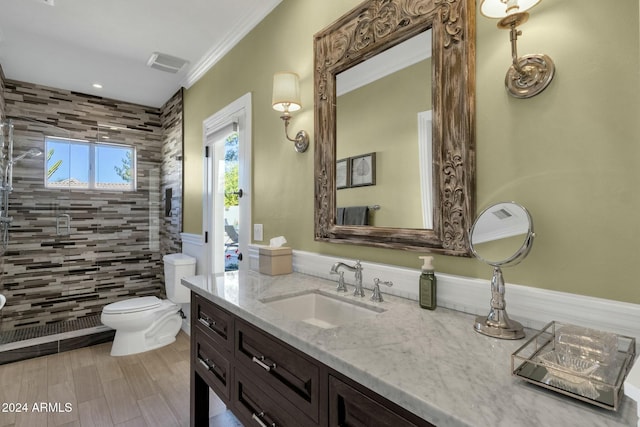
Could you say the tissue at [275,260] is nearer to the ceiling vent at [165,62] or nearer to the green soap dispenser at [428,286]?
the green soap dispenser at [428,286]

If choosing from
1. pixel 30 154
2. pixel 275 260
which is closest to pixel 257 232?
pixel 275 260

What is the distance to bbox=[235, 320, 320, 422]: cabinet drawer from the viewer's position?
2.81 ft

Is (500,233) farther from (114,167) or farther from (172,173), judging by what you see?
(114,167)

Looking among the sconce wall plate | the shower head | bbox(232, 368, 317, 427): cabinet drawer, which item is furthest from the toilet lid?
the sconce wall plate

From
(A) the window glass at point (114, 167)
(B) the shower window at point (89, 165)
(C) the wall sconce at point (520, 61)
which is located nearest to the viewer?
(C) the wall sconce at point (520, 61)

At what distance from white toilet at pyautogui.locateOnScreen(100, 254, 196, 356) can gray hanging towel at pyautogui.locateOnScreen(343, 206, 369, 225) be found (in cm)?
215

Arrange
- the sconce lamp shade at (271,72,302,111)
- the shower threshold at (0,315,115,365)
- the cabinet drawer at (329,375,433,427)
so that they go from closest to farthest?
the cabinet drawer at (329,375,433,427)
the sconce lamp shade at (271,72,302,111)
the shower threshold at (0,315,115,365)

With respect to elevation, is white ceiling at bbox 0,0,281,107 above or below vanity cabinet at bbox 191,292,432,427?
above

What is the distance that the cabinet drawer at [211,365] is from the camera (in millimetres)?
1305

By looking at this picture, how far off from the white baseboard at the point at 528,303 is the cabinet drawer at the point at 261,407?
Result: 22.9 inches

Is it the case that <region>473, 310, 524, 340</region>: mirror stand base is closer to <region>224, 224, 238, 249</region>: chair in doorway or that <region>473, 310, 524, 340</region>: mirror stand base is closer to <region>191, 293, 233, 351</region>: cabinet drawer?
<region>191, 293, 233, 351</region>: cabinet drawer

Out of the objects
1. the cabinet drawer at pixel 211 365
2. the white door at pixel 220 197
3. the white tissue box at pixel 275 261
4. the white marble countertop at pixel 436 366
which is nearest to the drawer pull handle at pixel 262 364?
the white marble countertop at pixel 436 366

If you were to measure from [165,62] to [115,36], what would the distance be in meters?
0.44

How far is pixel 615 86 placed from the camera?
801 mm
